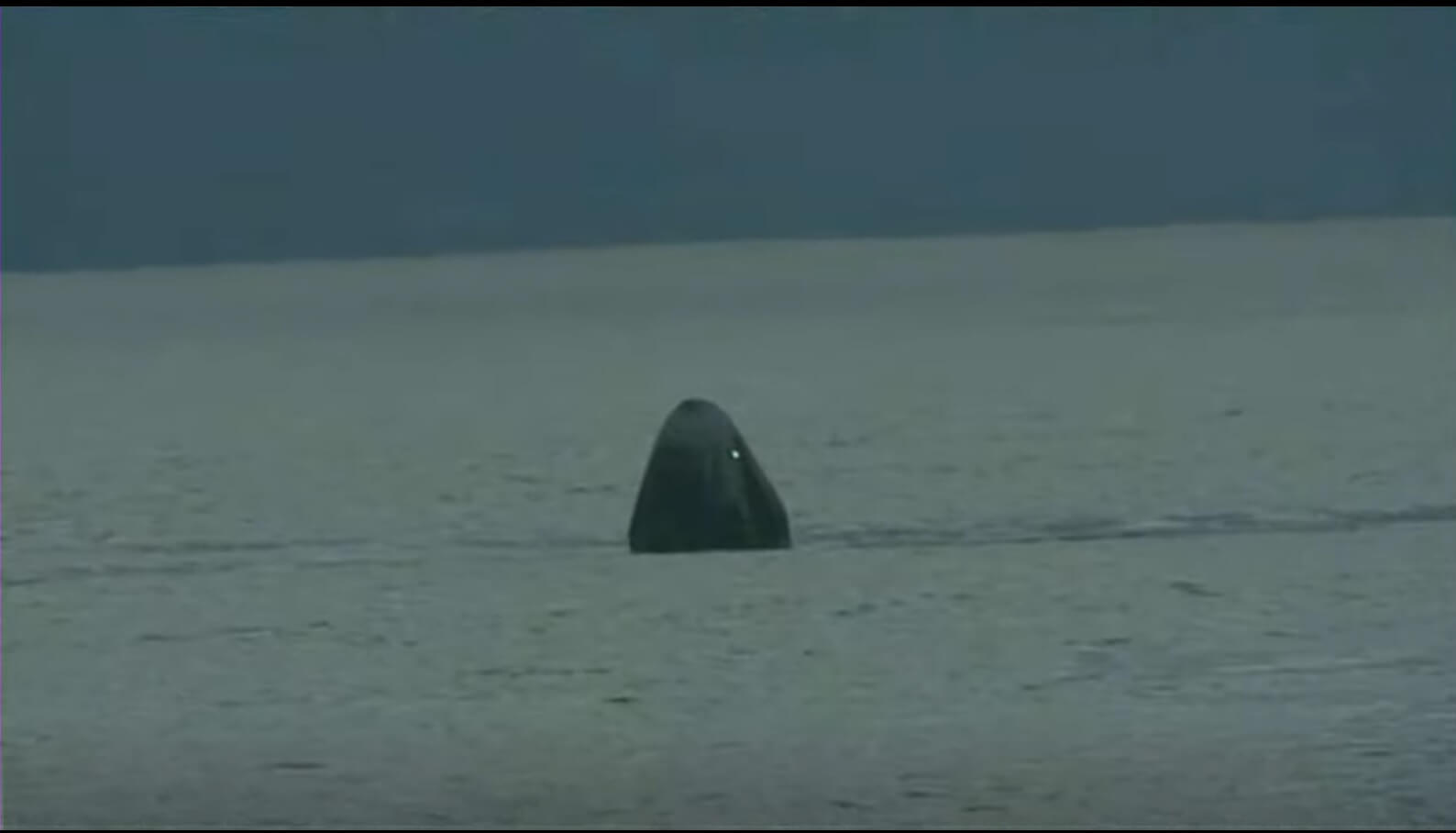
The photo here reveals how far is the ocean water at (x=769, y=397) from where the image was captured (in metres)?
10.5

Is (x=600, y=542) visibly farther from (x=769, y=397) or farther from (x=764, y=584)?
(x=769, y=397)

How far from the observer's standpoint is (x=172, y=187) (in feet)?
89.7

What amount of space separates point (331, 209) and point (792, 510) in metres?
17.2

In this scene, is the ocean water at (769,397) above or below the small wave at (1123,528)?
above

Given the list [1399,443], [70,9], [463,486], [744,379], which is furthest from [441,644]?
[70,9]

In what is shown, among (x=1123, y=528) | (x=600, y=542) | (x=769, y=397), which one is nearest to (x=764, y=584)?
(x=600, y=542)

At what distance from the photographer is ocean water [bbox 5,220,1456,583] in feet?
34.4

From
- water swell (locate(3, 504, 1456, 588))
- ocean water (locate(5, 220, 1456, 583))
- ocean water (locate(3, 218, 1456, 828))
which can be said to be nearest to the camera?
ocean water (locate(3, 218, 1456, 828))

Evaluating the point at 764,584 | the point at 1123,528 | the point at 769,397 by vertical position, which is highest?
the point at 769,397

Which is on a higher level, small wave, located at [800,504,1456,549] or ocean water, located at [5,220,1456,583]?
ocean water, located at [5,220,1456,583]

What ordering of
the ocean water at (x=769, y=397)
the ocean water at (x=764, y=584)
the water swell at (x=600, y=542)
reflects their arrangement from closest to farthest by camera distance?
the ocean water at (x=764, y=584) → the water swell at (x=600, y=542) → the ocean water at (x=769, y=397)

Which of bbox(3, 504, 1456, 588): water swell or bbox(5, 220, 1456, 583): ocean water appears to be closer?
bbox(3, 504, 1456, 588): water swell

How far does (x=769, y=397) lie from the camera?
14.5 m

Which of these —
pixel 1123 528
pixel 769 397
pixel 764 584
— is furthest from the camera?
pixel 769 397
